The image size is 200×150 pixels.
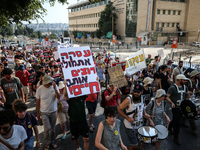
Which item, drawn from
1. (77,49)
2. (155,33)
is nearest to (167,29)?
(155,33)

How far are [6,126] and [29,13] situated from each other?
21.3ft

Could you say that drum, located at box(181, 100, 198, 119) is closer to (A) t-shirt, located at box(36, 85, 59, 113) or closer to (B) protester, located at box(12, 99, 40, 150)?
(A) t-shirt, located at box(36, 85, 59, 113)

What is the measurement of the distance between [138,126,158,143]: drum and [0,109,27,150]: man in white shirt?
2.21 meters

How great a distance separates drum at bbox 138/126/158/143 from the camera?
9.97 feet

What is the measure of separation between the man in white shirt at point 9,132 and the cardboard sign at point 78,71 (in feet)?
3.92

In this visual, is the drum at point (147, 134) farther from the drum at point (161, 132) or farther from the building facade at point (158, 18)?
the building facade at point (158, 18)

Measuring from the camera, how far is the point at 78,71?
3.66 meters

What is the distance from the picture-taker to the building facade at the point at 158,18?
145ft

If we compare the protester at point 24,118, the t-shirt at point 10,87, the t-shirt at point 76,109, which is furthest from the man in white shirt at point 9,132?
the t-shirt at point 10,87

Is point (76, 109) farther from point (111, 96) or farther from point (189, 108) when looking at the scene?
point (189, 108)

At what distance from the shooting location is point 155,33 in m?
45.7

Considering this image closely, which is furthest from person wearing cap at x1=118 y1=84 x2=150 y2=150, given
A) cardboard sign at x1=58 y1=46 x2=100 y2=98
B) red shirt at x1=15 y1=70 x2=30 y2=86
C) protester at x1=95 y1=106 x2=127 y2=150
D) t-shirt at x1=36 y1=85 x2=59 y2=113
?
red shirt at x1=15 y1=70 x2=30 y2=86

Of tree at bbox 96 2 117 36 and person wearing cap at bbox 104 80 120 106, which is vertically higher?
tree at bbox 96 2 117 36

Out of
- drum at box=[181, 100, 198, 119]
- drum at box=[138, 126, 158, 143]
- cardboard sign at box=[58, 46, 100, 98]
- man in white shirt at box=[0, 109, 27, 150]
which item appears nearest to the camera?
man in white shirt at box=[0, 109, 27, 150]
